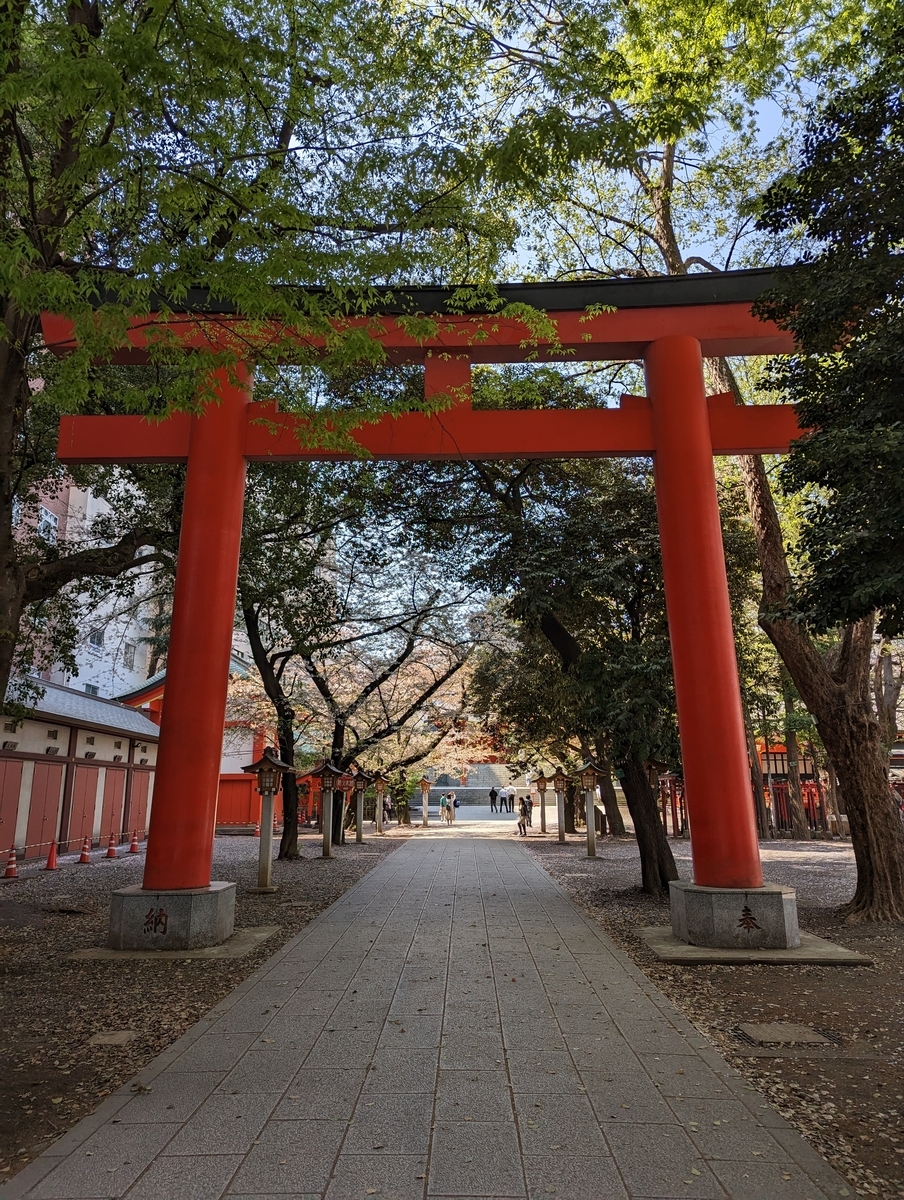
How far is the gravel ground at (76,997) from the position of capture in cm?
386

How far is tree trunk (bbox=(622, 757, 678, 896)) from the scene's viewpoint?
35.0 ft

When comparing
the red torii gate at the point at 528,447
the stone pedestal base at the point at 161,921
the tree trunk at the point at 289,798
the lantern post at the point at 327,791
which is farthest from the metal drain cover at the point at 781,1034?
the lantern post at the point at 327,791

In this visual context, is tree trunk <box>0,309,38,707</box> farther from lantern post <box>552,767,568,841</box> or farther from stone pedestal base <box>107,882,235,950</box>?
lantern post <box>552,767,568,841</box>

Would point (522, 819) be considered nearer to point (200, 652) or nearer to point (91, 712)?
point (91, 712)

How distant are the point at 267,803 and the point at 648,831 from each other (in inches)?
236

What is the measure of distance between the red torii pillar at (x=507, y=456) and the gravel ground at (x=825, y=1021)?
0.91 metres

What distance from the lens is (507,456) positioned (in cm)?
835

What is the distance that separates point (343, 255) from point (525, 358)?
12.1 ft

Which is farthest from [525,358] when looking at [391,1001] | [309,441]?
[391,1001]

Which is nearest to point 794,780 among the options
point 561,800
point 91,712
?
point 561,800

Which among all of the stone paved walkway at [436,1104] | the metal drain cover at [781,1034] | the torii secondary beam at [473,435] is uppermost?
the torii secondary beam at [473,435]

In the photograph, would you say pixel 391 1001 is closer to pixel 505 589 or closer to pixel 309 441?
pixel 309 441

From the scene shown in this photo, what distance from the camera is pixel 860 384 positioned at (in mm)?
4965

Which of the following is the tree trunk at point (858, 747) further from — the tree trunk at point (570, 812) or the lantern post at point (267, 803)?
the tree trunk at point (570, 812)
